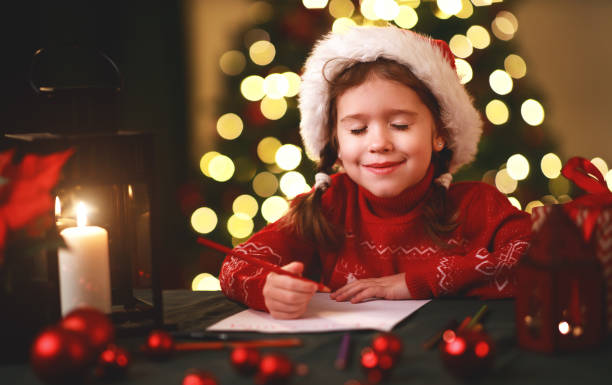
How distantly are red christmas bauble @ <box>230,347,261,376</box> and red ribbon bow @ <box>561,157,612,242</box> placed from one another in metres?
0.48

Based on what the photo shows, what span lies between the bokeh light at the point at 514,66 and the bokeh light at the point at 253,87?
0.91 metres

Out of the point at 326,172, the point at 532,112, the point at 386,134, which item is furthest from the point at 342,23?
the point at 386,134

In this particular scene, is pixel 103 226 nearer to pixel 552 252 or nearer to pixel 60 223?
pixel 60 223

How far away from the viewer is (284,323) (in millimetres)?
922

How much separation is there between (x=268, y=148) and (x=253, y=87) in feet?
0.81

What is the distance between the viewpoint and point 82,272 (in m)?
0.86

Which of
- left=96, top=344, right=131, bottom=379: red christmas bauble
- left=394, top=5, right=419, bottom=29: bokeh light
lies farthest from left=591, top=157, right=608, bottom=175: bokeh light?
left=96, top=344, right=131, bottom=379: red christmas bauble

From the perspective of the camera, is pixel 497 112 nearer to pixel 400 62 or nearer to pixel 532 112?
pixel 532 112

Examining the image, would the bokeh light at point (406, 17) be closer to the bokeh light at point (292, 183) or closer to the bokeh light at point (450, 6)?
the bokeh light at point (450, 6)

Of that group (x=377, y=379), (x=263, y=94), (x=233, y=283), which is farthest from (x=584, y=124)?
(x=377, y=379)

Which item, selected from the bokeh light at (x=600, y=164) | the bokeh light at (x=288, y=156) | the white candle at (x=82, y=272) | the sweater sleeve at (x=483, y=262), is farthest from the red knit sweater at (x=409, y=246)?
the bokeh light at (x=600, y=164)

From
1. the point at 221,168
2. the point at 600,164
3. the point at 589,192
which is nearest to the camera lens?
the point at 589,192

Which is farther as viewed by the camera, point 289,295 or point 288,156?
point 288,156

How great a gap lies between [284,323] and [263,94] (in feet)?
4.83
